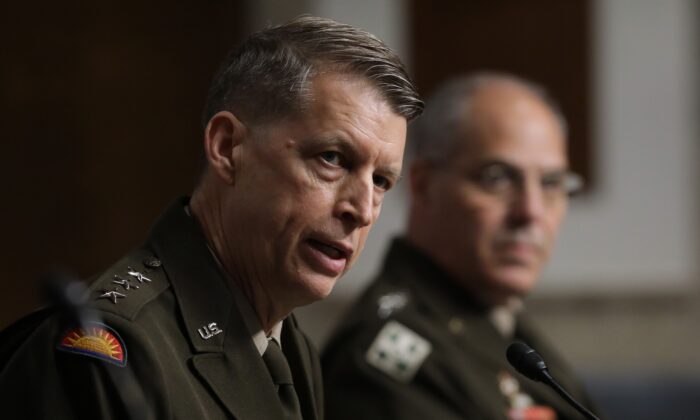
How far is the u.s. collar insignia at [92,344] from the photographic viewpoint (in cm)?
129

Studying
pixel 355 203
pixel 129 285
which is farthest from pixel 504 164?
pixel 129 285

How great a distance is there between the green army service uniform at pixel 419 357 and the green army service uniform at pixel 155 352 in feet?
1.56

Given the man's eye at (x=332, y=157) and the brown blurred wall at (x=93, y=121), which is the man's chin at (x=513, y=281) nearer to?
the man's eye at (x=332, y=157)

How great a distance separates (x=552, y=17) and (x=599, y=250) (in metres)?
0.96

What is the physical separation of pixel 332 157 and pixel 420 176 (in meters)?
1.05

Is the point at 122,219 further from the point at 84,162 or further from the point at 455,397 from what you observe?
the point at 455,397

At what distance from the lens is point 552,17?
4.84 meters

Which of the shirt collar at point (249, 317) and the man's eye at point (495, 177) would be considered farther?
the man's eye at point (495, 177)

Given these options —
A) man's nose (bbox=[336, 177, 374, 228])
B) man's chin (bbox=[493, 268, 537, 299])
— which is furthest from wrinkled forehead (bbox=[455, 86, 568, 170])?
man's nose (bbox=[336, 177, 374, 228])

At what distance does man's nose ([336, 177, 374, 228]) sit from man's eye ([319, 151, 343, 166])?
0.03m

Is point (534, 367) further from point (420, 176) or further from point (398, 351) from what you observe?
point (420, 176)

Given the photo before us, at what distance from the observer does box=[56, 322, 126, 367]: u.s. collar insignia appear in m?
1.29

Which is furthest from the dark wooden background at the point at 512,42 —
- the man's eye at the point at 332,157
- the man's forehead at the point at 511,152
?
the man's eye at the point at 332,157

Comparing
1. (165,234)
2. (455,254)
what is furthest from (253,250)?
(455,254)
